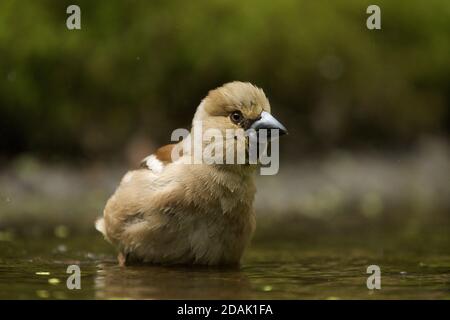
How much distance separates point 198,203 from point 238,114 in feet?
2.69

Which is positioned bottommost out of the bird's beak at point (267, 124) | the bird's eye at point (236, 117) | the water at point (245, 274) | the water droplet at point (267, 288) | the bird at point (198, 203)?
the water droplet at point (267, 288)

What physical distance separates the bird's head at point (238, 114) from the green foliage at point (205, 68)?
5024mm

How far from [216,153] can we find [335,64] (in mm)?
6545

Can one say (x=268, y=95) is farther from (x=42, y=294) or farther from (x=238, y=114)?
(x=42, y=294)

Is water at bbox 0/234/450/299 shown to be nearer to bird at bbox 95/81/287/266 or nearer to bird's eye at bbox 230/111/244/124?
bird at bbox 95/81/287/266

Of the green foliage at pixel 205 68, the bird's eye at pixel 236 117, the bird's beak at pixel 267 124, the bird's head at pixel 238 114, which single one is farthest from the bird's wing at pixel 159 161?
the green foliage at pixel 205 68

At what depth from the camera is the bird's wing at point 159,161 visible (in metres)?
7.61

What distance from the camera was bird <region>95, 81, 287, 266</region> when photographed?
281 inches

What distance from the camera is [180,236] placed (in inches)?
281

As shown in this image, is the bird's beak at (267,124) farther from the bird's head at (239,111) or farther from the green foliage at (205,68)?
the green foliage at (205,68)

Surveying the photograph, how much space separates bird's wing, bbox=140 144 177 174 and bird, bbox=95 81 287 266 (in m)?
0.01
